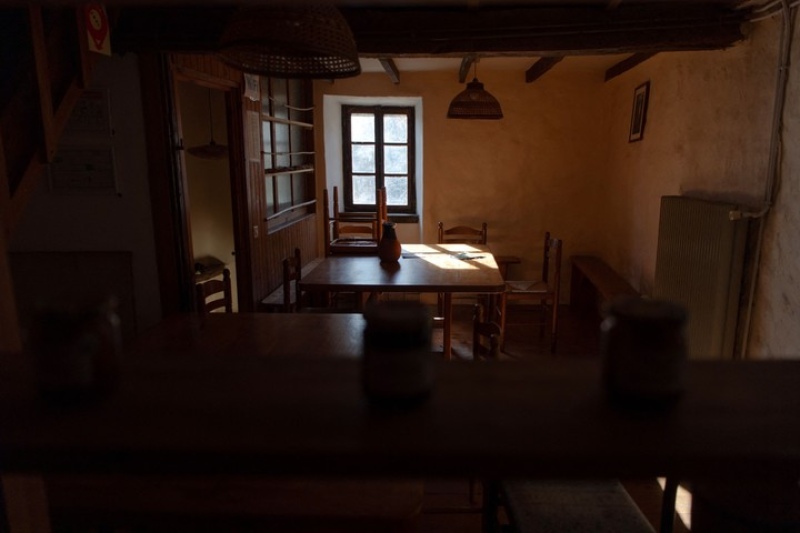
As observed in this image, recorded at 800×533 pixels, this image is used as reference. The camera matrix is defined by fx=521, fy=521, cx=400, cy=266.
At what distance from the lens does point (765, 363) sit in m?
0.83

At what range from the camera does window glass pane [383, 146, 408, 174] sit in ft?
19.5

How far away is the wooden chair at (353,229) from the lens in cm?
444

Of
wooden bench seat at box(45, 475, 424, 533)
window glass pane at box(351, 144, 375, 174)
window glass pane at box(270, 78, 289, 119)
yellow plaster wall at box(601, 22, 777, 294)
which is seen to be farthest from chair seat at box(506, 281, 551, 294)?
wooden bench seat at box(45, 475, 424, 533)

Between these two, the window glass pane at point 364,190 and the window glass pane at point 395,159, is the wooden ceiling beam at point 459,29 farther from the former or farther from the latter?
the window glass pane at point 364,190

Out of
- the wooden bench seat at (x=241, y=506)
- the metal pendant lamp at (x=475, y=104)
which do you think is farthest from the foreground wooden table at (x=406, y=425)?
the metal pendant lamp at (x=475, y=104)

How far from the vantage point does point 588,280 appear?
17.7 feet

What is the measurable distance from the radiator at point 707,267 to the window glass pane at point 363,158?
3487 millimetres

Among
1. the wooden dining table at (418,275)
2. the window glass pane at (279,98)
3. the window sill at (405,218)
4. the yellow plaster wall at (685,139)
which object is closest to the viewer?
the yellow plaster wall at (685,139)

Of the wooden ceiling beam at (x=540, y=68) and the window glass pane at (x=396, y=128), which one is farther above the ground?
the wooden ceiling beam at (x=540, y=68)

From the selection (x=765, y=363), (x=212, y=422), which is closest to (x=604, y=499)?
(x=765, y=363)

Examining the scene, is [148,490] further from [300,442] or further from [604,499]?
[604,499]

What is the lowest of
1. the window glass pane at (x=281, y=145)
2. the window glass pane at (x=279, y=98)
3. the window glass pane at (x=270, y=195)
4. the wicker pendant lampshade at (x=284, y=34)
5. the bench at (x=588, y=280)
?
the bench at (x=588, y=280)

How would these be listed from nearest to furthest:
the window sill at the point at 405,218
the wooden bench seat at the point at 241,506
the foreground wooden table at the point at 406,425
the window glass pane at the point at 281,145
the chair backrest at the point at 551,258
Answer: the foreground wooden table at the point at 406,425
the wooden bench seat at the point at 241,506
the chair backrest at the point at 551,258
the window glass pane at the point at 281,145
the window sill at the point at 405,218

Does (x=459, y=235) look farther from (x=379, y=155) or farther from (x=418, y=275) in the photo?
(x=418, y=275)
